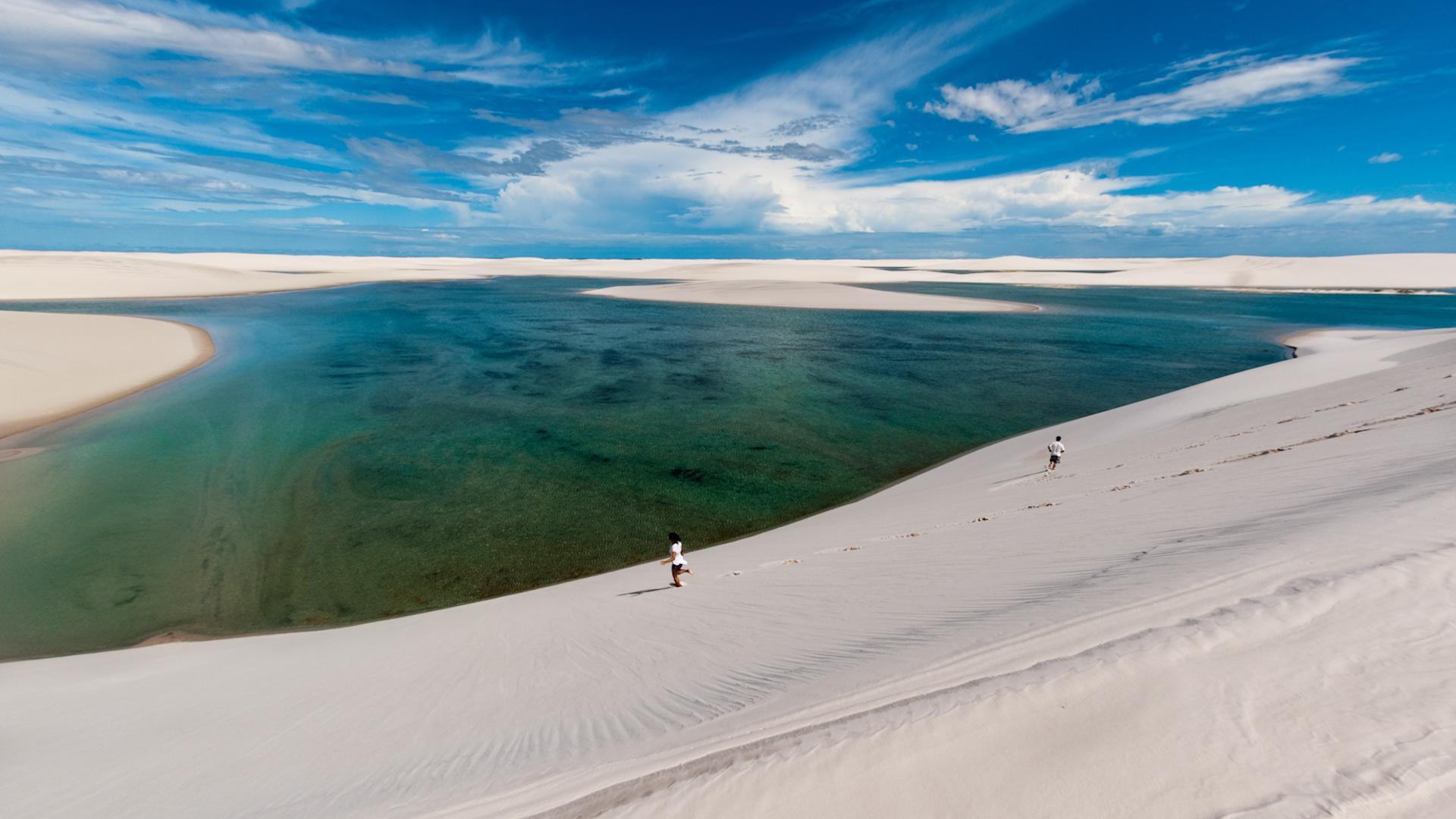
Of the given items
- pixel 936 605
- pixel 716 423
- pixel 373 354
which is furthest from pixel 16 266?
pixel 936 605

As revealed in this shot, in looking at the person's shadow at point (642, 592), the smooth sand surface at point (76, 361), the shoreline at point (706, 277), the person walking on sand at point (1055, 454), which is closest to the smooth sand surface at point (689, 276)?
the shoreline at point (706, 277)

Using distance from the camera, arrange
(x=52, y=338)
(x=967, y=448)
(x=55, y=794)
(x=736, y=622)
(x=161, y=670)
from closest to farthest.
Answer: (x=55, y=794)
(x=736, y=622)
(x=161, y=670)
(x=967, y=448)
(x=52, y=338)

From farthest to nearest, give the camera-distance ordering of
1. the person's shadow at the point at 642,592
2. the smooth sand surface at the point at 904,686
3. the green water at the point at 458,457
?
the green water at the point at 458,457
the person's shadow at the point at 642,592
the smooth sand surface at the point at 904,686

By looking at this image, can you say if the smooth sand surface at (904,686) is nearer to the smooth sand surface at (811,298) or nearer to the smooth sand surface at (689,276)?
the smooth sand surface at (811,298)

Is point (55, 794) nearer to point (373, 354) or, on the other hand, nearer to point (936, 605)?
point (936, 605)

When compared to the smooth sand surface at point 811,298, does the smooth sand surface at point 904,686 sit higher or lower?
lower

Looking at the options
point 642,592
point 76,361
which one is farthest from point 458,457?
point 76,361
